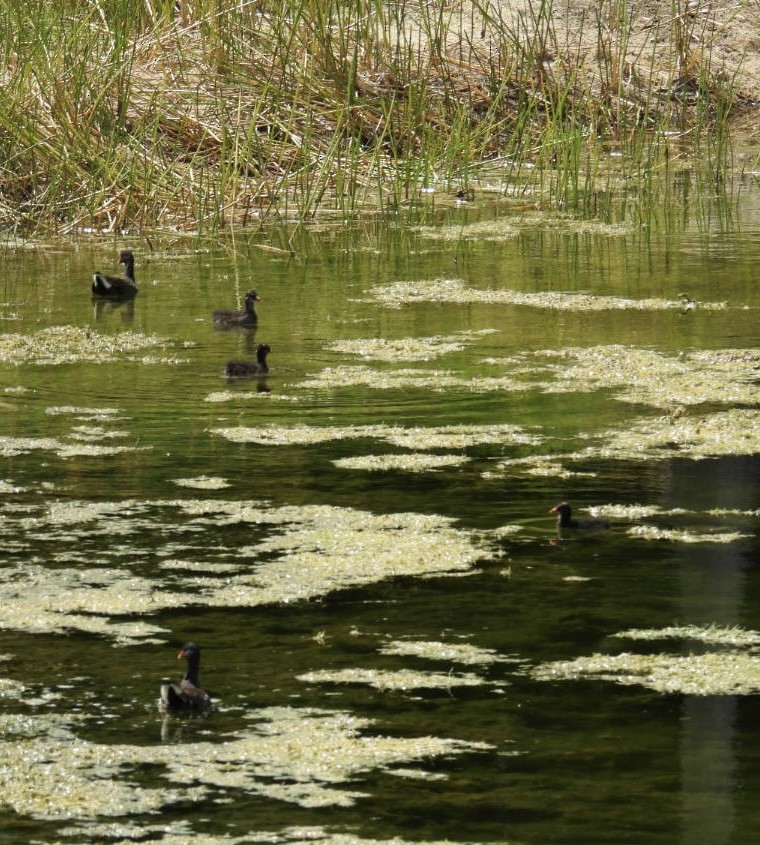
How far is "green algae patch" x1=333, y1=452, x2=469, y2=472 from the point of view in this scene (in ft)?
28.3

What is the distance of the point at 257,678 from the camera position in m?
Result: 5.96

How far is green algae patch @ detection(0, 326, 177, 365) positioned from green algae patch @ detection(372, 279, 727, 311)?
75.1 inches

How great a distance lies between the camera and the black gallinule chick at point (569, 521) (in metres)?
7.45

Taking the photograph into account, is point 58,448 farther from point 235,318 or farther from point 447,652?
point 447,652

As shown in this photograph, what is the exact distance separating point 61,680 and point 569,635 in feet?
5.51

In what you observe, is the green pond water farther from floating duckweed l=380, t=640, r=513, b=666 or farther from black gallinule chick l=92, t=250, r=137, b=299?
black gallinule chick l=92, t=250, r=137, b=299

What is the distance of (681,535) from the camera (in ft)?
24.5

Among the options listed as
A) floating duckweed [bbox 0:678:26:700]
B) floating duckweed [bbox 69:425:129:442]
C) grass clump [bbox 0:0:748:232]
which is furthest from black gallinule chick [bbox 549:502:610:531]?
grass clump [bbox 0:0:748:232]

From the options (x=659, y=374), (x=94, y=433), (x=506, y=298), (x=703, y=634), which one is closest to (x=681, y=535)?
(x=703, y=634)

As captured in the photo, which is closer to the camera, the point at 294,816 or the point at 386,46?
the point at 294,816

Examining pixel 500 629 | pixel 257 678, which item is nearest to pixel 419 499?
pixel 500 629

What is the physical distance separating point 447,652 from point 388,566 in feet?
3.34

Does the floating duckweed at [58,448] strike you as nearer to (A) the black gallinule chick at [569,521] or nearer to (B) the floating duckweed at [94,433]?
(B) the floating duckweed at [94,433]

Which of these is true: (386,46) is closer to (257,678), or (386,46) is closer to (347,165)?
(347,165)
